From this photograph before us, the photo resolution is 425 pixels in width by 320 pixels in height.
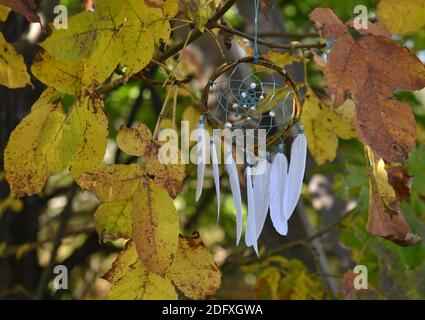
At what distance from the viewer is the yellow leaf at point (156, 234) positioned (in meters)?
0.75

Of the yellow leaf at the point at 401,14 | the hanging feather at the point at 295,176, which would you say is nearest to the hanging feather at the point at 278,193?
the hanging feather at the point at 295,176

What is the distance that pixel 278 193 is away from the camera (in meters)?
0.76

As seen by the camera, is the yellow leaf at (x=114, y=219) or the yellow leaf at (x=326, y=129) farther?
the yellow leaf at (x=326, y=129)

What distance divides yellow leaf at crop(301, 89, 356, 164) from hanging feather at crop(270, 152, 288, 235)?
0.28 meters

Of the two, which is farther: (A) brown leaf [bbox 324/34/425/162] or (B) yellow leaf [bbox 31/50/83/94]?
(B) yellow leaf [bbox 31/50/83/94]

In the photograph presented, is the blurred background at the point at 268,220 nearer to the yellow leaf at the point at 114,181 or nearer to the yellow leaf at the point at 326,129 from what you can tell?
the yellow leaf at the point at 326,129

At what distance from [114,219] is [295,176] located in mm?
220

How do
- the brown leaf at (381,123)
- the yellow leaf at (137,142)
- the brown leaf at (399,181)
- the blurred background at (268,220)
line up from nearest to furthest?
the brown leaf at (381,123) < the yellow leaf at (137,142) < the brown leaf at (399,181) < the blurred background at (268,220)

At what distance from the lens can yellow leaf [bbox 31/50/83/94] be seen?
82cm

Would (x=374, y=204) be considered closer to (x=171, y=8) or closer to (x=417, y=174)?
(x=171, y=8)

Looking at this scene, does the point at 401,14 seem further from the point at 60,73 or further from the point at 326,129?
the point at 60,73

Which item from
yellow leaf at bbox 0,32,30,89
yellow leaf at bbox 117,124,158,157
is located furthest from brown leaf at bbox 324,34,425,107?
yellow leaf at bbox 0,32,30,89

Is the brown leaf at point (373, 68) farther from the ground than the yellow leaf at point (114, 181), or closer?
farther from the ground

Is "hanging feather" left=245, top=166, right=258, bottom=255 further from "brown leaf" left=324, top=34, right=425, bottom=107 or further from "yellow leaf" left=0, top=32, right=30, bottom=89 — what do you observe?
"yellow leaf" left=0, top=32, right=30, bottom=89
